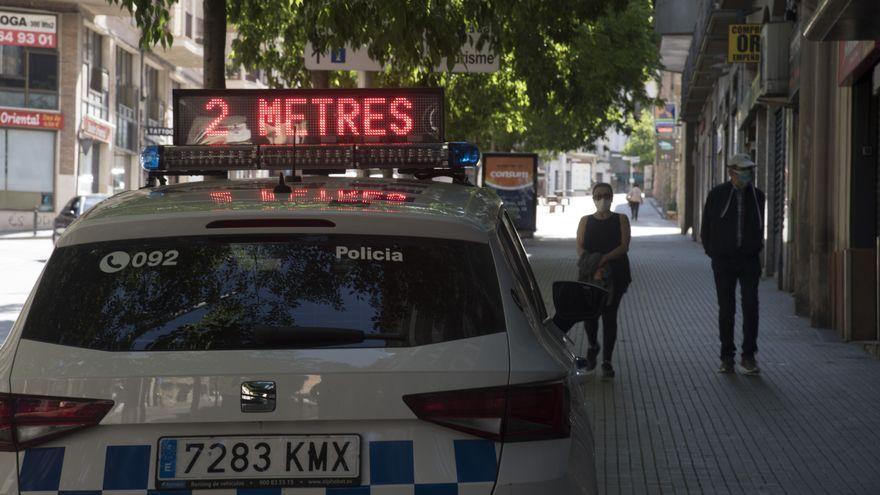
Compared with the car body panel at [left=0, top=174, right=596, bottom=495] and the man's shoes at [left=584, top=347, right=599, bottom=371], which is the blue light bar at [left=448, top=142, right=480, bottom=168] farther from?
the man's shoes at [left=584, top=347, right=599, bottom=371]

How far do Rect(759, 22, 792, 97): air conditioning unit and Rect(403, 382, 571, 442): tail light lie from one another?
57.2 feet

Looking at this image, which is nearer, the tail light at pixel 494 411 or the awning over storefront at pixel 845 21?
the tail light at pixel 494 411

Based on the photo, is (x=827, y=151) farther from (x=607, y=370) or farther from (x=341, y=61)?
(x=607, y=370)

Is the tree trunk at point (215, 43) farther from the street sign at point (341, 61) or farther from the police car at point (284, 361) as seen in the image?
the police car at point (284, 361)

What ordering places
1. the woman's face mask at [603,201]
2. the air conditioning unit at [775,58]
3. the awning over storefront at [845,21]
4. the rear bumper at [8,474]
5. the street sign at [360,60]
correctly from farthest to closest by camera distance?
the air conditioning unit at [775,58]
the street sign at [360,60]
the woman's face mask at [603,201]
the awning over storefront at [845,21]
the rear bumper at [8,474]

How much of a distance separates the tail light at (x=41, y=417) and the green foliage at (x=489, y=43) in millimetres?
6836

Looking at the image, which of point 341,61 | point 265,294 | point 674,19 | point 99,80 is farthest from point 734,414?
point 99,80

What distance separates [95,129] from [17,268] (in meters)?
22.9

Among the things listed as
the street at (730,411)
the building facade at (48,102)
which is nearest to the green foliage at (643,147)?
the building facade at (48,102)

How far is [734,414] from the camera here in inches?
371

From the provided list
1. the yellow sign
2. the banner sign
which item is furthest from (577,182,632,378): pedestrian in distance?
Answer: the banner sign

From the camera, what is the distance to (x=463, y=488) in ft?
10.9

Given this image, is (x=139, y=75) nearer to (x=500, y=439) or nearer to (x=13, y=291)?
(x=13, y=291)

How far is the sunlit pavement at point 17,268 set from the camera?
16.8 m
